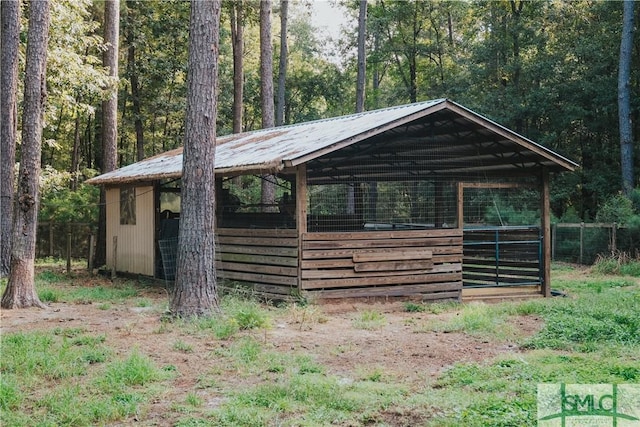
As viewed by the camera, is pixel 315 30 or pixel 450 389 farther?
pixel 315 30

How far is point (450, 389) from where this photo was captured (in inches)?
221

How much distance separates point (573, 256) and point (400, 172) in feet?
29.7

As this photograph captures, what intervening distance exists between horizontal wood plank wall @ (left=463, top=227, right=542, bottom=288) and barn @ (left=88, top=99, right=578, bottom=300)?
0.02 m

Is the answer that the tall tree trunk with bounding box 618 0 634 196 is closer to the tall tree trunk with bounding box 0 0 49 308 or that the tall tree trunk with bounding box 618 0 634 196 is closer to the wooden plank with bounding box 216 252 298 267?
the wooden plank with bounding box 216 252 298 267

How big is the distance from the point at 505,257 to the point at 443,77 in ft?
60.8

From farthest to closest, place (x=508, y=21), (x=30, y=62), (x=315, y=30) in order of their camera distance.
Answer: (x=315, y=30)
(x=508, y=21)
(x=30, y=62)

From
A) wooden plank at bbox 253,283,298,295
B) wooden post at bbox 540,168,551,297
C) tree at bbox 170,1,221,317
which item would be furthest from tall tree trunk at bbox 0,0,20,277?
wooden post at bbox 540,168,551,297

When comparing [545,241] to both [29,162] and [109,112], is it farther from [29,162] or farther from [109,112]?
[109,112]

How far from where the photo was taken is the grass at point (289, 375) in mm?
5020

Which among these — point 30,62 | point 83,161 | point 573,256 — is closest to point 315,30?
point 83,161

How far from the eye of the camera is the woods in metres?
20.3

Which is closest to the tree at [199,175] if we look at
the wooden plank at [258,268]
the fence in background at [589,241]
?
the wooden plank at [258,268]

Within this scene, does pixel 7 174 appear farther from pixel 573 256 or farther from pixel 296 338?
pixel 573 256

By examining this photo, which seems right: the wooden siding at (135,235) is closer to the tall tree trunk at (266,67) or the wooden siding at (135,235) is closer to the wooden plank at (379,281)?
the tall tree trunk at (266,67)
